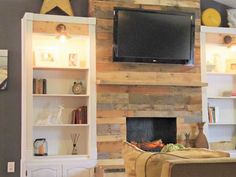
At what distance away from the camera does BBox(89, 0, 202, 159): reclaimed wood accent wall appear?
5.52 meters

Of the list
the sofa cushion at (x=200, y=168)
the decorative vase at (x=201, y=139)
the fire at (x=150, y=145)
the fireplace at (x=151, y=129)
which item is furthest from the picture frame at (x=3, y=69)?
the sofa cushion at (x=200, y=168)

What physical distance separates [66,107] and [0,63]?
1.05 metres

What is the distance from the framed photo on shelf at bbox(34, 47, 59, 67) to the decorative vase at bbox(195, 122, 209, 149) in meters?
2.21

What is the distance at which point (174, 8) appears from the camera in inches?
233

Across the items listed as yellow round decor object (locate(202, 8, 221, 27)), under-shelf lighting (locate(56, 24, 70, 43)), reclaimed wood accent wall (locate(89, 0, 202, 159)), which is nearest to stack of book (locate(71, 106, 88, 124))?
reclaimed wood accent wall (locate(89, 0, 202, 159))

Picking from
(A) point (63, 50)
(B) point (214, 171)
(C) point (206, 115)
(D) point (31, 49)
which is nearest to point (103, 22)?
(A) point (63, 50)

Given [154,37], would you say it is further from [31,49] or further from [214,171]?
[214,171]

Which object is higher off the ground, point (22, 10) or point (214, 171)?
point (22, 10)

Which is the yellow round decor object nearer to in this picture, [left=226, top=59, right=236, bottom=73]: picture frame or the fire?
[left=226, top=59, right=236, bottom=73]: picture frame

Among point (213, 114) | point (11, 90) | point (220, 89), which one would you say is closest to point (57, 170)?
point (11, 90)

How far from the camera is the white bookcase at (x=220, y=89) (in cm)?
622

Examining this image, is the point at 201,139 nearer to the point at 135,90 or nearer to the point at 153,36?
the point at 135,90

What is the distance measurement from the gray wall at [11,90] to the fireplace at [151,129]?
1.55 m

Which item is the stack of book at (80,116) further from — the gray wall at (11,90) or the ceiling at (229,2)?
the ceiling at (229,2)
